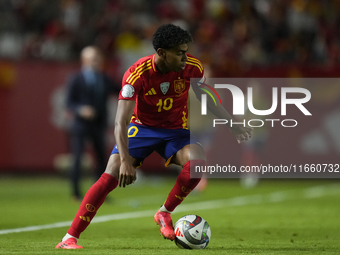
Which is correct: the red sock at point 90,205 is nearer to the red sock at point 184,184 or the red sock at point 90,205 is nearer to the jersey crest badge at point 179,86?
the red sock at point 184,184

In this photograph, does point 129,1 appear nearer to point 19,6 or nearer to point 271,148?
point 19,6

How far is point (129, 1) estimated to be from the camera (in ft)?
53.5

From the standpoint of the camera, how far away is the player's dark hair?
4.96 meters

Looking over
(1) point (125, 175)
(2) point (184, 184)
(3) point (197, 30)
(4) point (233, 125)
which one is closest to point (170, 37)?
(4) point (233, 125)

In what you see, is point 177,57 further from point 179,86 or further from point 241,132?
point 241,132

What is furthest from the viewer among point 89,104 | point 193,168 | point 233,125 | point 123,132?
point 89,104

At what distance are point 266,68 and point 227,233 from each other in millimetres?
7839

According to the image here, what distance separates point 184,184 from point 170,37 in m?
1.40

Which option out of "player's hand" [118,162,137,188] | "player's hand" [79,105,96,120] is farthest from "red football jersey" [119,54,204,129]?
"player's hand" [79,105,96,120]

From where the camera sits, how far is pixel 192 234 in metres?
5.19

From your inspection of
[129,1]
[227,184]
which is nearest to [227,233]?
[227,184]

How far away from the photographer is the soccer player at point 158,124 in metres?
4.94

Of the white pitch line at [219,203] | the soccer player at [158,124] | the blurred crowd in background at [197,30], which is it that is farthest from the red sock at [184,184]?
the blurred crowd in background at [197,30]

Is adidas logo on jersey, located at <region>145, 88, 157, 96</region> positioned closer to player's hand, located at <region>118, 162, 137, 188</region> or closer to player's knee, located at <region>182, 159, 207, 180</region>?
player's knee, located at <region>182, 159, 207, 180</region>
